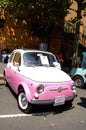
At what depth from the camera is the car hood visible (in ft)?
22.4

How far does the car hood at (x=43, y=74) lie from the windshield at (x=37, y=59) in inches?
14.0

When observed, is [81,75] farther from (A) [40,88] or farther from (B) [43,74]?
(A) [40,88]

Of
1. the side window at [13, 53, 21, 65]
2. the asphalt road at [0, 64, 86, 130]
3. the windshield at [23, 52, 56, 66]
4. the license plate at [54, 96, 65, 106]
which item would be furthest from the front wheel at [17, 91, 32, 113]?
the side window at [13, 53, 21, 65]

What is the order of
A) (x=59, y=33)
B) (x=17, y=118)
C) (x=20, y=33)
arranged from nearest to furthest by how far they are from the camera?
(x=17, y=118) < (x=20, y=33) < (x=59, y=33)

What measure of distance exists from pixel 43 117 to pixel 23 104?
0.75 m

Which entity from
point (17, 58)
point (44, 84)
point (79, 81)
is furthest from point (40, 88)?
point (79, 81)

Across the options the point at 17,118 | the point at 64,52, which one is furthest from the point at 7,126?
the point at 64,52

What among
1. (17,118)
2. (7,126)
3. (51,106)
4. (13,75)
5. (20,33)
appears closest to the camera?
(7,126)

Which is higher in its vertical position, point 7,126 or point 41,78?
point 41,78

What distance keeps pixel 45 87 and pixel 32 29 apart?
12.3m

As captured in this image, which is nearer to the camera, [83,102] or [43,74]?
[43,74]

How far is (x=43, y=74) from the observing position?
7.07 metres

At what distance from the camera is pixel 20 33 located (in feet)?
59.8

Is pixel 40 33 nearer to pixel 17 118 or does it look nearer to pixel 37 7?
pixel 37 7
